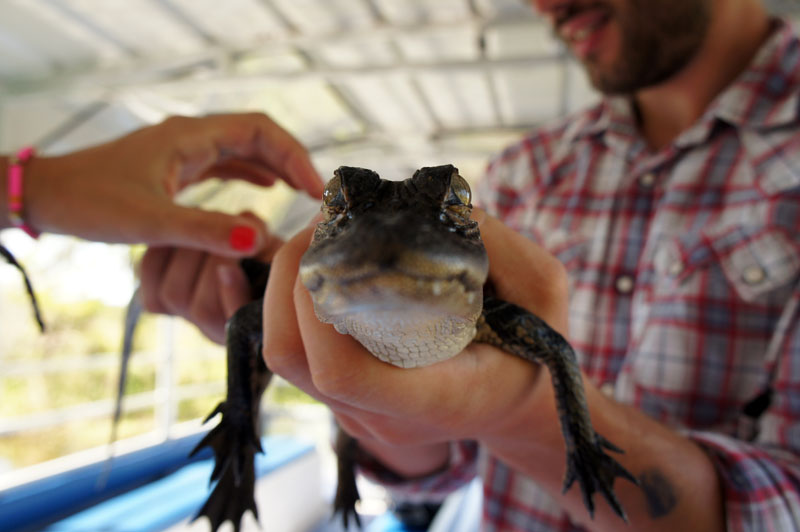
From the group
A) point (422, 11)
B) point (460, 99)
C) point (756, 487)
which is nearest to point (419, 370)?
point (756, 487)

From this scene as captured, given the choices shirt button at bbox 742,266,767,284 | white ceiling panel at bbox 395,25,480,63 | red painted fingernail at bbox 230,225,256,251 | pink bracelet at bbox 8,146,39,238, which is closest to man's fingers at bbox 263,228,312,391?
red painted fingernail at bbox 230,225,256,251

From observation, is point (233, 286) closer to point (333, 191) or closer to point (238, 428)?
point (238, 428)

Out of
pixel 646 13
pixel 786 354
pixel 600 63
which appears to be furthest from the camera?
pixel 600 63

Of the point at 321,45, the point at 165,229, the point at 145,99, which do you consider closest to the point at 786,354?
the point at 165,229

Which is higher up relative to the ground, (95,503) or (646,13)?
(646,13)

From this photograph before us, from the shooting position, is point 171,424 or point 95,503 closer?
point 95,503

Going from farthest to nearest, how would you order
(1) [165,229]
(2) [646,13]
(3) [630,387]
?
(2) [646,13]
(3) [630,387]
(1) [165,229]

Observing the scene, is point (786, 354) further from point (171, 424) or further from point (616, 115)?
point (171, 424)

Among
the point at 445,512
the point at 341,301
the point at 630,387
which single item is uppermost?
the point at 341,301
